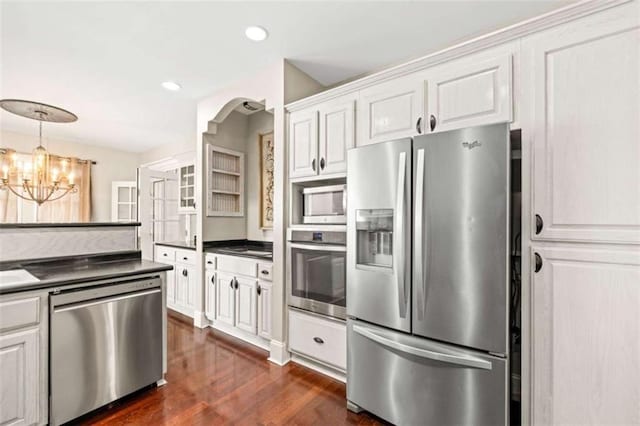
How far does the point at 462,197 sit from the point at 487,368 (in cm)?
85

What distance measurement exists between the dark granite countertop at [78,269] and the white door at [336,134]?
1.52 metres

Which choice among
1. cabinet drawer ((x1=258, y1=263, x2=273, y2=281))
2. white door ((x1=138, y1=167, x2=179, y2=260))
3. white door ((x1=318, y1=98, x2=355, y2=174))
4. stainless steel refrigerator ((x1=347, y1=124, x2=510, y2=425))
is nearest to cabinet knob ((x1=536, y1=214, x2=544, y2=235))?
stainless steel refrigerator ((x1=347, y1=124, x2=510, y2=425))

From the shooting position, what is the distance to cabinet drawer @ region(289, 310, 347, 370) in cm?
222

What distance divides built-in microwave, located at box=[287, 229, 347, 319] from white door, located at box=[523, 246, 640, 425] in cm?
119

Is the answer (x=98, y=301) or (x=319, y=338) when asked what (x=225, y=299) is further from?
(x=98, y=301)

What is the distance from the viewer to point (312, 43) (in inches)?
93.1

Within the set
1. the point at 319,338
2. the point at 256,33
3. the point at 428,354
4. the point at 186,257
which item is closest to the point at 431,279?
the point at 428,354

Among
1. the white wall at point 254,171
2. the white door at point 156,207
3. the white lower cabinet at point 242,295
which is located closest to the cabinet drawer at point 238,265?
the white lower cabinet at point 242,295

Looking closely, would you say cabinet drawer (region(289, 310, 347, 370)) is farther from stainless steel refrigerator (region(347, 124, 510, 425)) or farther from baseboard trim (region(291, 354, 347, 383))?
stainless steel refrigerator (region(347, 124, 510, 425))

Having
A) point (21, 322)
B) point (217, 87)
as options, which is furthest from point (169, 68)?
point (21, 322)

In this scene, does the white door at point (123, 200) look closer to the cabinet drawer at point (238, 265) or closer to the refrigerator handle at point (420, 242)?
the cabinet drawer at point (238, 265)

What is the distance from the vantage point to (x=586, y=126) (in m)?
1.36

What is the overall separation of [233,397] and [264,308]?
32.3 inches

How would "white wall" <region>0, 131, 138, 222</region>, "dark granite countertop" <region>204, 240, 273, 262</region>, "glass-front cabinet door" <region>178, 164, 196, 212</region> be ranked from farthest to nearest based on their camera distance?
1. "white wall" <region>0, 131, 138, 222</region>
2. "glass-front cabinet door" <region>178, 164, 196, 212</region>
3. "dark granite countertop" <region>204, 240, 273, 262</region>
